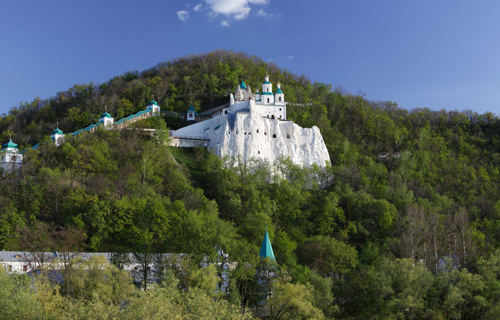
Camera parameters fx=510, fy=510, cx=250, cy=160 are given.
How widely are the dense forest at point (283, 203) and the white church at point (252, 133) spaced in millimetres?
1786

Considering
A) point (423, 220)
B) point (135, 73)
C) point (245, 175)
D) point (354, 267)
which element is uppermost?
point (135, 73)

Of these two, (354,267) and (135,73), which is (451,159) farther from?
(135,73)

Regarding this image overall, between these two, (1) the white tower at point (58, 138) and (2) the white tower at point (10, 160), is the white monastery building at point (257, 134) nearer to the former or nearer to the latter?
(1) the white tower at point (58, 138)

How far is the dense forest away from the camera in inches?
1150

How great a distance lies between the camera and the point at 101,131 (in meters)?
47.7

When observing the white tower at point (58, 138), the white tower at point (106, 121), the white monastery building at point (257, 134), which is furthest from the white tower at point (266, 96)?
the white tower at point (58, 138)

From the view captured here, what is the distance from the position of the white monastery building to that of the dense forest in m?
1.87

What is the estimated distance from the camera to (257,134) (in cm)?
5056

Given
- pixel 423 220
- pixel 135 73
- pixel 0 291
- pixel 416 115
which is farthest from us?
pixel 135 73

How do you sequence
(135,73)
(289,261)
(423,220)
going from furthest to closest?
(135,73) → (423,220) → (289,261)

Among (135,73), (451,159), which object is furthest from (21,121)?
(451,159)

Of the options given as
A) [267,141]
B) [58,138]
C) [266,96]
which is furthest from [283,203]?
[58,138]

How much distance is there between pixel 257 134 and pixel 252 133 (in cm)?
59

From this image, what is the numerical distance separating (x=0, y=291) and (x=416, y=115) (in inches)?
2395
